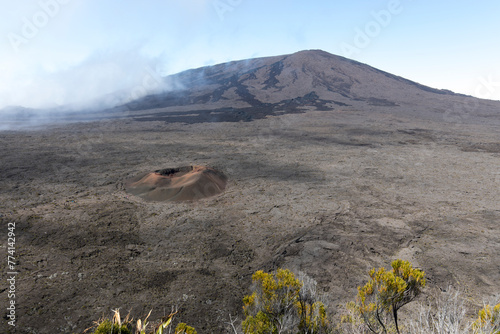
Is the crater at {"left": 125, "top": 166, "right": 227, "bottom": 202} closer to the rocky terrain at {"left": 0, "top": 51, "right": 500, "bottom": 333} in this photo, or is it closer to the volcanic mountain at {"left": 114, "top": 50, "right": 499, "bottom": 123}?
the rocky terrain at {"left": 0, "top": 51, "right": 500, "bottom": 333}

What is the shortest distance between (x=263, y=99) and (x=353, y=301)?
47.8 meters

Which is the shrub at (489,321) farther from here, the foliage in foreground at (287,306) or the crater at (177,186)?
the crater at (177,186)

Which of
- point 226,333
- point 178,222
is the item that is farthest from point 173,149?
point 226,333

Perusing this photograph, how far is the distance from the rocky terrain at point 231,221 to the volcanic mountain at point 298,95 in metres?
18.1

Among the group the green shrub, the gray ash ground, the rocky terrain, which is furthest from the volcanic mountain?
the green shrub

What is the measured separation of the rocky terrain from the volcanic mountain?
59.3ft

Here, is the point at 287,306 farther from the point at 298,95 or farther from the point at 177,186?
the point at 298,95

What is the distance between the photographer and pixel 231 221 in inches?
336

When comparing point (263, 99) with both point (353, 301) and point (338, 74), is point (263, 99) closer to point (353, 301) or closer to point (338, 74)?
point (338, 74)

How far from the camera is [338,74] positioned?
6419 centimetres

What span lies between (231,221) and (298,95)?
4857 centimetres

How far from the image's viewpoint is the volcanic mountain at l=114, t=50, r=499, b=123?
134 ft

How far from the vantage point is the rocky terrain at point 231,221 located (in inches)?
216

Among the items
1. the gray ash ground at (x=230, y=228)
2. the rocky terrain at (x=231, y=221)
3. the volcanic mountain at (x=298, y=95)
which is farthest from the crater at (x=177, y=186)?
the volcanic mountain at (x=298, y=95)
